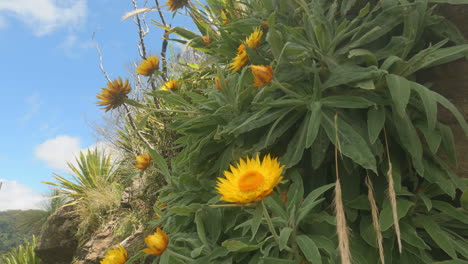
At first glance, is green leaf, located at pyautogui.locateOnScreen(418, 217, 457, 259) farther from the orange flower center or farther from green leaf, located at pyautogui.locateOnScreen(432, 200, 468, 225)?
the orange flower center

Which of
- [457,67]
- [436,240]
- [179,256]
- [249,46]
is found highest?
[249,46]

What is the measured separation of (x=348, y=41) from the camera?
1604mm

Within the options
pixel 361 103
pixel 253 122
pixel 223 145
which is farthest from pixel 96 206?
pixel 361 103

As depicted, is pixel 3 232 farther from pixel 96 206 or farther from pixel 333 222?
pixel 333 222

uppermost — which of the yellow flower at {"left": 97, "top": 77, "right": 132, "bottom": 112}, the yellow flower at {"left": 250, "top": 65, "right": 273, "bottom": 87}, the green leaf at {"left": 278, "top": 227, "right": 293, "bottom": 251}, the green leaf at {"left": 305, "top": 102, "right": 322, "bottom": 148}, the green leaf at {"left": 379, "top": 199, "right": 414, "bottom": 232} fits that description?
the yellow flower at {"left": 97, "top": 77, "right": 132, "bottom": 112}

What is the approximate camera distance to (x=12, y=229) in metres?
40.7

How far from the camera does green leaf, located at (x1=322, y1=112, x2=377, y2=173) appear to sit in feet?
3.84

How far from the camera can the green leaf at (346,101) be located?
1.26 m

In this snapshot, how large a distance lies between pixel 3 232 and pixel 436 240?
51.6m

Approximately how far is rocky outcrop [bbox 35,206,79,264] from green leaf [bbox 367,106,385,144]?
15.1ft

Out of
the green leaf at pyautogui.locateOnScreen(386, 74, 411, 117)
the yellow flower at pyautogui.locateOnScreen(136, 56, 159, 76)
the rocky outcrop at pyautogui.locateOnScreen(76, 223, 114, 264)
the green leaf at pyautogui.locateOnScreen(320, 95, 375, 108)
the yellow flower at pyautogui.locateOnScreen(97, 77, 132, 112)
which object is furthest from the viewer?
the rocky outcrop at pyautogui.locateOnScreen(76, 223, 114, 264)

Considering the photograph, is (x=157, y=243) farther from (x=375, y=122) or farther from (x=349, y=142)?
(x=375, y=122)

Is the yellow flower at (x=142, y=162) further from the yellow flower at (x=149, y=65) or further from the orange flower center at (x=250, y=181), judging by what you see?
the orange flower center at (x=250, y=181)

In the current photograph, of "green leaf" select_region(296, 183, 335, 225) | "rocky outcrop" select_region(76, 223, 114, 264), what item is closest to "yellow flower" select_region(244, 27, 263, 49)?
"green leaf" select_region(296, 183, 335, 225)
